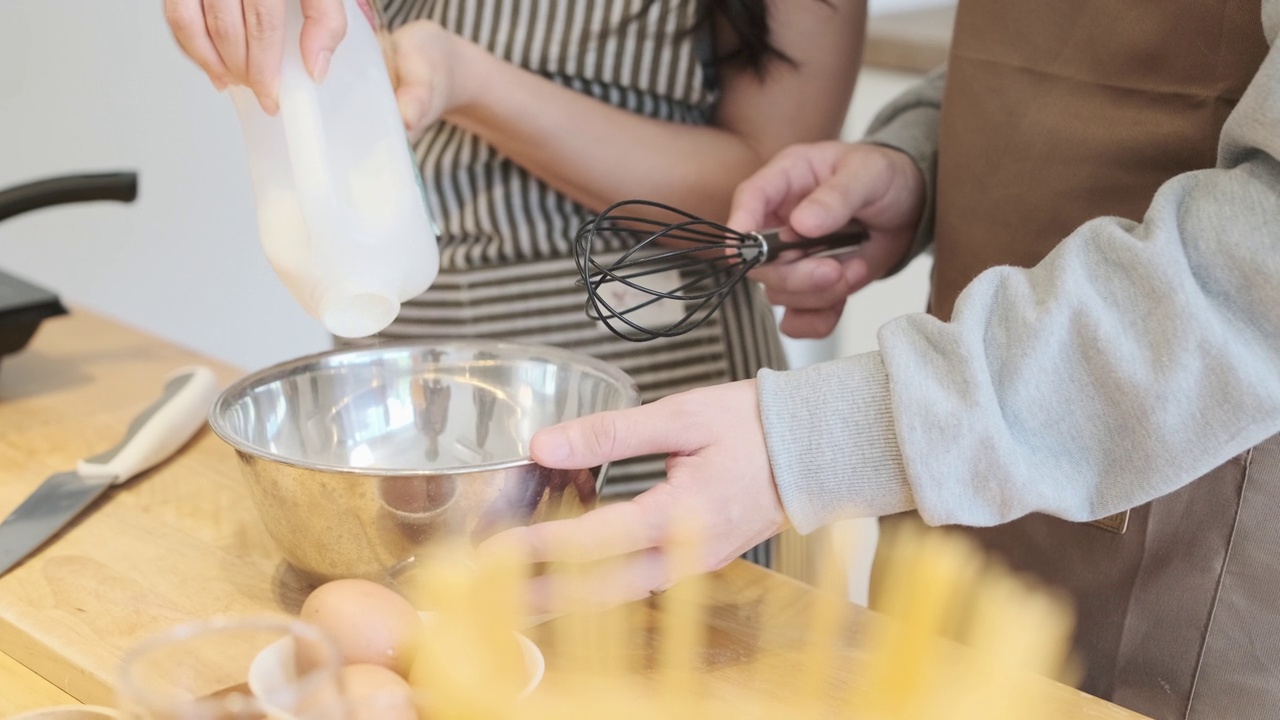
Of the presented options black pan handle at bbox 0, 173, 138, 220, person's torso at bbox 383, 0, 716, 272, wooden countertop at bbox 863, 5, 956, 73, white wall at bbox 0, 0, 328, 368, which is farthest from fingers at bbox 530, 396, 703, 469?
white wall at bbox 0, 0, 328, 368

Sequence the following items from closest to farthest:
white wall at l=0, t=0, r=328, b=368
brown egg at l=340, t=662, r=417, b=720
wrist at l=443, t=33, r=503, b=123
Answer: brown egg at l=340, t=662, r=417, b=720
wrist at l=443, t=33, r=503, b=123
white wall at l=0, t=0, r=328, b=368

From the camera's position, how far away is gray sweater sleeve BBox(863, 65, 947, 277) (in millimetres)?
861

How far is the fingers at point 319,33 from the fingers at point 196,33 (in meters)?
0.05

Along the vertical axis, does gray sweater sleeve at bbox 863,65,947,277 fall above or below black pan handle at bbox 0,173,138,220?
above

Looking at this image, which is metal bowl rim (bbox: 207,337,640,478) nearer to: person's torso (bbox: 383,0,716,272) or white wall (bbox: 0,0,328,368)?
person's torso (bbox: 383,0,716,272)

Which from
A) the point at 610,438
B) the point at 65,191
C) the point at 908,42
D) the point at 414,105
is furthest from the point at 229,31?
the point at 908,42

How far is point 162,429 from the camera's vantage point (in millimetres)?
797

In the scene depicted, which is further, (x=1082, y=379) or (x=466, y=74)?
(x=466, y=74)

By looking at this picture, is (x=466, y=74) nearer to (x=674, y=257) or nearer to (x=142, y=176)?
(x=674, y=257)

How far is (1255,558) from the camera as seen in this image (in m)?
0.60

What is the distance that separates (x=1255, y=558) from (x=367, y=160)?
0.50 metres

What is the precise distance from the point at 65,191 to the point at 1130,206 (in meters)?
0.83

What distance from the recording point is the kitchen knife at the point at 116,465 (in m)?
0.69

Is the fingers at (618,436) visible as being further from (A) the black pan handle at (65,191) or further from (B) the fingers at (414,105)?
(A) the black pan handle at (65,191)
